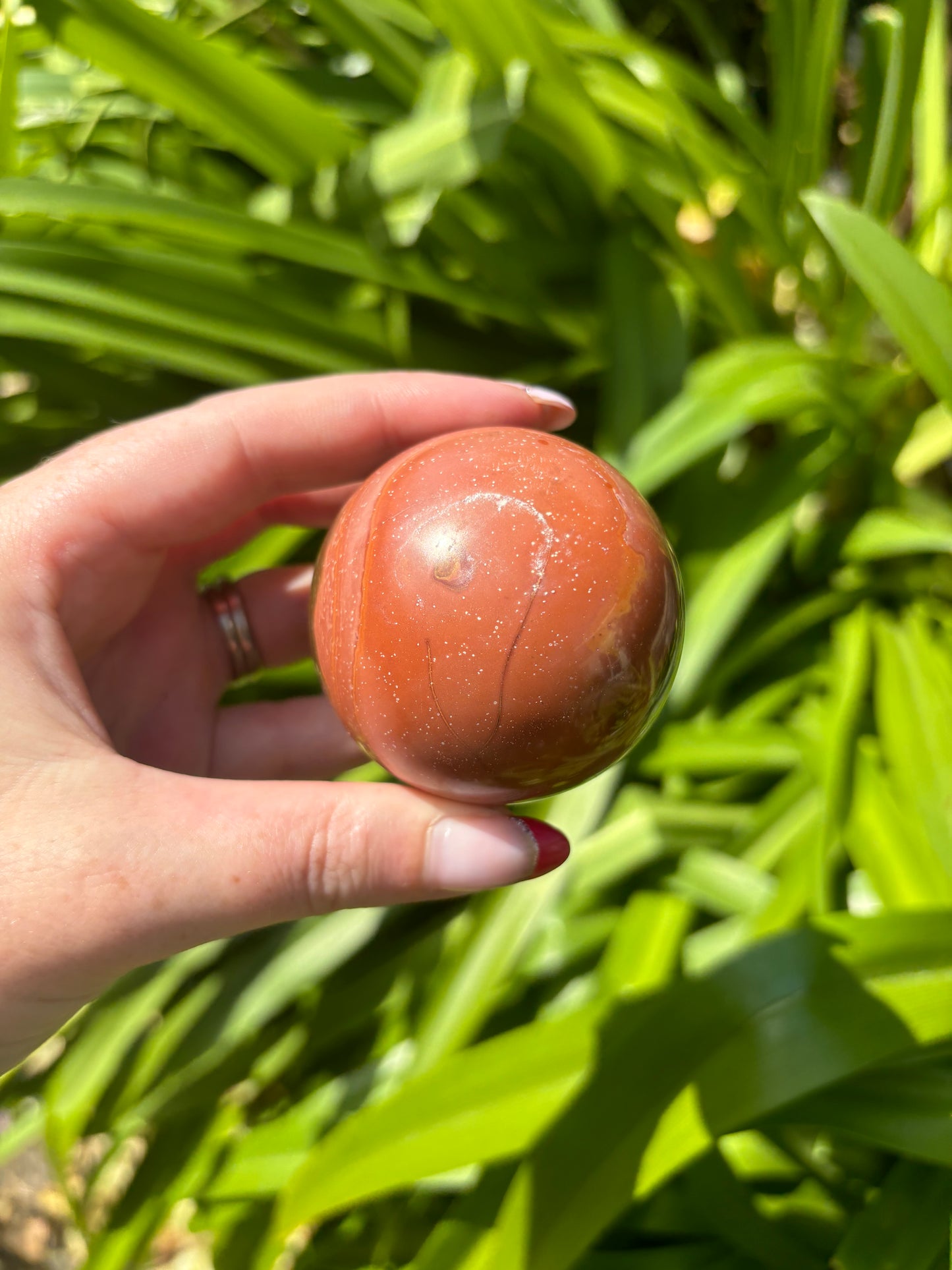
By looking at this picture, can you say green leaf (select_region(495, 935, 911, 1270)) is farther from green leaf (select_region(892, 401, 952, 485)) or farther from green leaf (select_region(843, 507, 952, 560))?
green leaf (select_region(892, 401, 952, 485))

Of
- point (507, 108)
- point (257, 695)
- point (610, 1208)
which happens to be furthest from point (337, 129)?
point (610, 1208)

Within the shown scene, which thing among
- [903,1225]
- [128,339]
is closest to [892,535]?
[903,1225]

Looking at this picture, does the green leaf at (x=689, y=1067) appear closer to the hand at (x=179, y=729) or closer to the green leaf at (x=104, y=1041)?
the hand at (x=179, y=729)

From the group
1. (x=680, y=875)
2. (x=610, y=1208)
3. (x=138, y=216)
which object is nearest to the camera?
(x=610, y=1208)

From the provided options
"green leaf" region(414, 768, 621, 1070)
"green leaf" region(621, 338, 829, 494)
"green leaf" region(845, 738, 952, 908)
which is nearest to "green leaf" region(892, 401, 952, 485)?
"green leaf" region(621, 338, 829, 494)

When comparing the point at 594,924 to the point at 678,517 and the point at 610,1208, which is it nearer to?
the point at 610,1208

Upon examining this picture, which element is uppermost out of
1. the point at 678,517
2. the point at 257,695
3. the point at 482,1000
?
the point at 678,517
